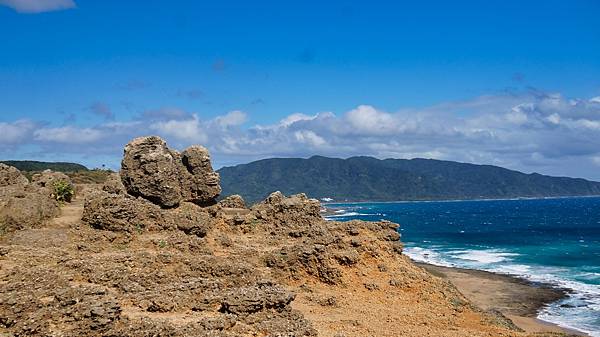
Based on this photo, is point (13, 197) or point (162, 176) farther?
point (162, 176)

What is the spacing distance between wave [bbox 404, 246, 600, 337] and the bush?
3598cm

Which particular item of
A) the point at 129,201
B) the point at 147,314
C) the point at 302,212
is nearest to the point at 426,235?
the point at 302,212

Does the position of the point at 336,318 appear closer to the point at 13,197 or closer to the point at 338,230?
the point at 338,230

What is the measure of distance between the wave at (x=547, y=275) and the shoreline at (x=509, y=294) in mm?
1086

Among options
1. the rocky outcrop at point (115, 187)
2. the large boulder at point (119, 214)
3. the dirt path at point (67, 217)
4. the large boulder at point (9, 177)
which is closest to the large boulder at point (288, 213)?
the large boulder at point (119, 214)

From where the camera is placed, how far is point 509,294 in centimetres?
5206

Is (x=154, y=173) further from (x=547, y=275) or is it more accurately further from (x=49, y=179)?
(x=547, y=275)

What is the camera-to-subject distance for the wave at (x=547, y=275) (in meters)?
41.8

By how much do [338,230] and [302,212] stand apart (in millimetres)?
2511

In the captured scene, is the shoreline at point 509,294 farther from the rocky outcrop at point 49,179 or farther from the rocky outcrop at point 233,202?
the rocky outcrop at point 49,179

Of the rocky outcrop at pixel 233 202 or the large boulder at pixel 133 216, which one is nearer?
the large boulder at pixel 133 216

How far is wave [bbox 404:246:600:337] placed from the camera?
137 feet

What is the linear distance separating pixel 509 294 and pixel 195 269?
3960 cm

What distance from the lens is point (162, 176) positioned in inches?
1166
